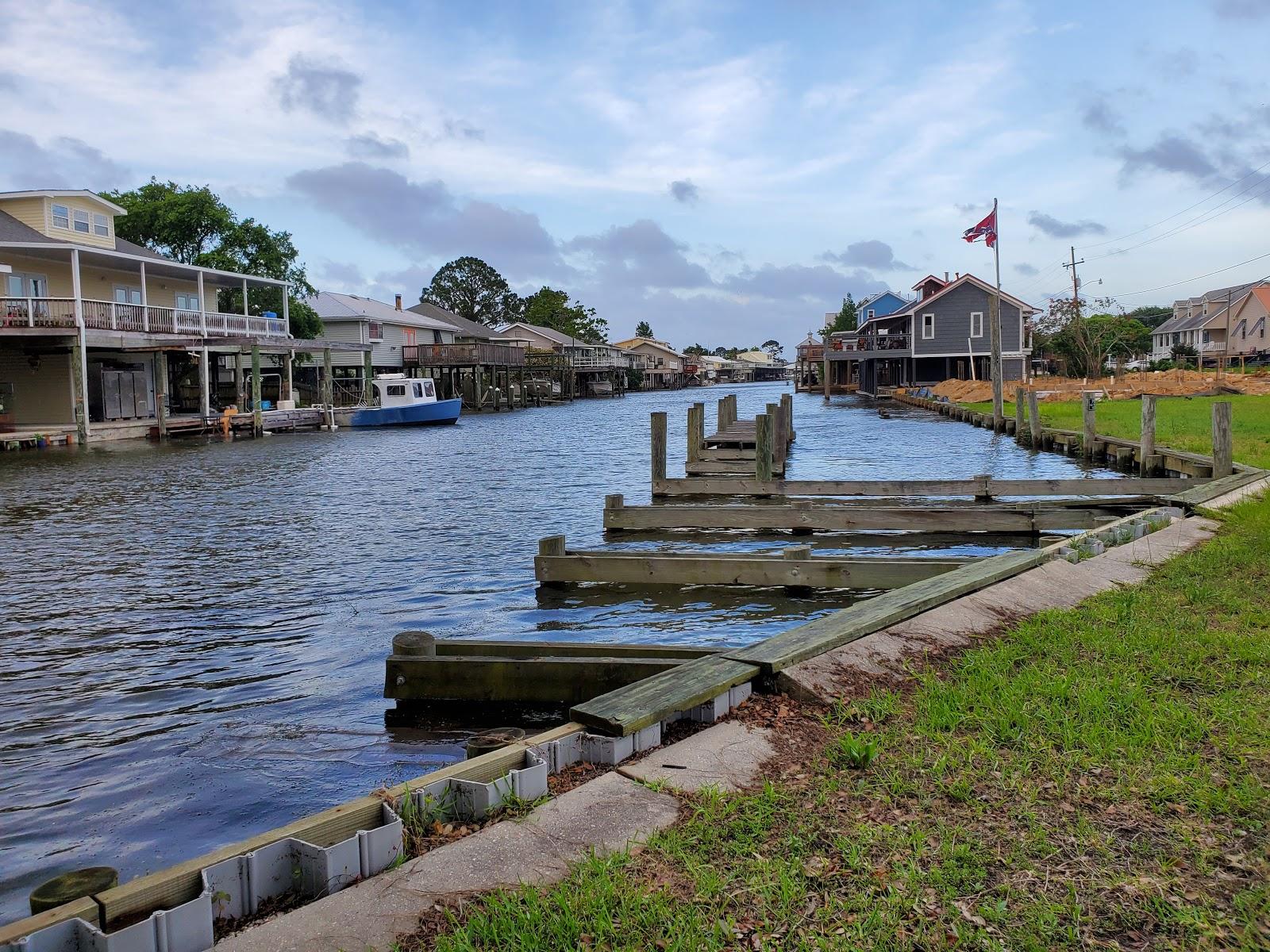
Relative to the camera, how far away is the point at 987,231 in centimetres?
5366

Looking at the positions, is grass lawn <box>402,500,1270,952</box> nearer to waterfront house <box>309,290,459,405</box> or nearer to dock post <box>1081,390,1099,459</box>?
dock post <box>1081,390,1099,459</box>

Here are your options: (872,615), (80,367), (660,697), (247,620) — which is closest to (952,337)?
(80,367)

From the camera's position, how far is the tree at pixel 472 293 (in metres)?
140

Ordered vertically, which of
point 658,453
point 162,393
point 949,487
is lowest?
point 949,487

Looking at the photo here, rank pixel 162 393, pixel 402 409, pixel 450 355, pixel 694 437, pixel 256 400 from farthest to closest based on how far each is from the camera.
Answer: pixel 450 355 < pixel 402 409 < pixel 256 400 < pixel 162 393 < pixel 694 437

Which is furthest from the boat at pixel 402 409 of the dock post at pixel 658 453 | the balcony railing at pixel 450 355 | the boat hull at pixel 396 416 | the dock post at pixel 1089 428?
the dock post at pixel 1089 428

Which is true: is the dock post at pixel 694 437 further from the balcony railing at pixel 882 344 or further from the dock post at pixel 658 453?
the balcony railing at pixel 882 344

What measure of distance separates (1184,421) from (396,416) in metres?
40.1

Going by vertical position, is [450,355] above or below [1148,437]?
above

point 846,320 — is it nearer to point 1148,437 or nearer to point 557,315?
point 557,315

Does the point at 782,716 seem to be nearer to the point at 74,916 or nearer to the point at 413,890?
the point at 413,890

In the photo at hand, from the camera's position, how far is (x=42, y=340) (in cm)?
3884

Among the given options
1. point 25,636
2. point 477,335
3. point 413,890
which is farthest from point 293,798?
point 477,335

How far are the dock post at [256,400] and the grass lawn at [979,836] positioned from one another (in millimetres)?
44334
